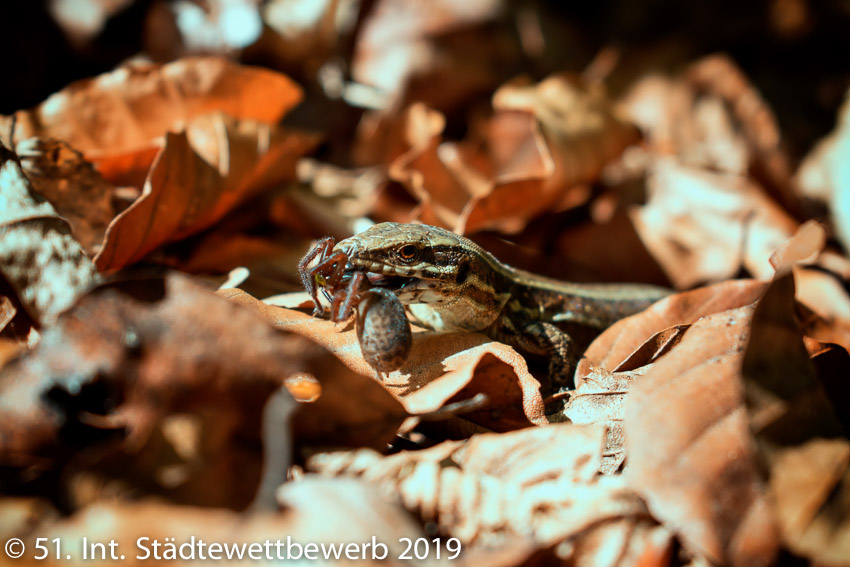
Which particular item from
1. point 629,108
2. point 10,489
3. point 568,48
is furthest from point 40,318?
point 568,48

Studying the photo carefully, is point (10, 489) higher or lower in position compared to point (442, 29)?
lower

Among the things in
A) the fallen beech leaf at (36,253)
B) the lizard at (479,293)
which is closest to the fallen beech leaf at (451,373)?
the lizard at (479,293)

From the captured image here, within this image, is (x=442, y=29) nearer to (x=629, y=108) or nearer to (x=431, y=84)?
(x=431, y=84)

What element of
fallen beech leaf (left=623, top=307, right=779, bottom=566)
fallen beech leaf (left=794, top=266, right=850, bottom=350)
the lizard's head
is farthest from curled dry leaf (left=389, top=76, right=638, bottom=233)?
fallen beech leaf (left=623, top=307, right=779, bottom=566)

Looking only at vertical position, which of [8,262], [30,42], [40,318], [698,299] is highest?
[30,42]

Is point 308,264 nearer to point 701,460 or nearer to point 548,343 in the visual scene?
point 548,343

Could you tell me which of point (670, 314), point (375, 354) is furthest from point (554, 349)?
point (375, 354)
